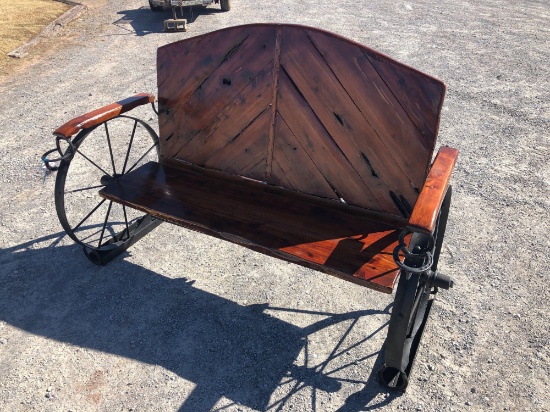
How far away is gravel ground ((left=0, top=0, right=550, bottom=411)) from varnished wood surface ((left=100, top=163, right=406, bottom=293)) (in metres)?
0.80

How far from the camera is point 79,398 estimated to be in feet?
10.6

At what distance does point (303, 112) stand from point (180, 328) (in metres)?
1.94

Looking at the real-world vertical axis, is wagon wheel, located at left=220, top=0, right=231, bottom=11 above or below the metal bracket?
above

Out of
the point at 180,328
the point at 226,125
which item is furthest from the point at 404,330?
the point at 226,125

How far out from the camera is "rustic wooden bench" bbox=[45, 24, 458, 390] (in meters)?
3.06

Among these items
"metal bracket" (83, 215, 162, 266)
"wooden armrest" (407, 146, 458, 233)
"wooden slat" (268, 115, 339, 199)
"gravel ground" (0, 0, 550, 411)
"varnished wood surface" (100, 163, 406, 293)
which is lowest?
"gravel ground" (0, 0, 550, 411)

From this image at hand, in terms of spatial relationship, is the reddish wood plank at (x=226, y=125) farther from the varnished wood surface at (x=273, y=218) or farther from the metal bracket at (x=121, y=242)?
the metal bracket at (x=121, y=242)

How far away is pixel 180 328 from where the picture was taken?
12.4ft

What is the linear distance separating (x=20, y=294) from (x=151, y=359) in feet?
4.73

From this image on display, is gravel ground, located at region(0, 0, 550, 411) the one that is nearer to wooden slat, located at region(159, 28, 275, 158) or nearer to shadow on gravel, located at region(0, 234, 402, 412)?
shadow on gravel, located at region(0, 234, 402, 412)

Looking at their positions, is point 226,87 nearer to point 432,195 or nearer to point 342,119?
point 342,119

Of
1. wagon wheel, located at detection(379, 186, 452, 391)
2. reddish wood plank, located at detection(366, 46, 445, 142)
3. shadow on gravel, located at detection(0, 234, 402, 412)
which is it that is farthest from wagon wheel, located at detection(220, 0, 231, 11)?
wagon wheel, located at detection(379, 186, 452, 391)

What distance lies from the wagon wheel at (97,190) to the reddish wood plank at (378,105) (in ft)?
6.30

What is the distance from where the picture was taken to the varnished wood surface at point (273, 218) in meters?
3.17
